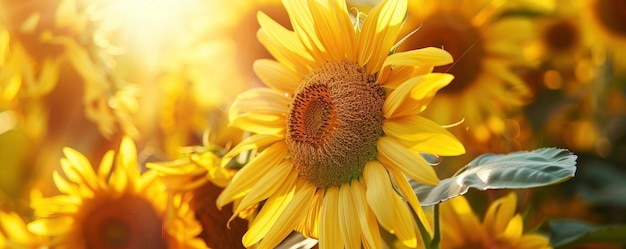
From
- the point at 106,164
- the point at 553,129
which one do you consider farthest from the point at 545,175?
the point at 553,129

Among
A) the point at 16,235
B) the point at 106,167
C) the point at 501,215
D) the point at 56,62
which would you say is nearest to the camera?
the point at 501,215

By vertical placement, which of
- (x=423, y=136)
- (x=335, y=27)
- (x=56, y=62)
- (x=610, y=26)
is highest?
(x=56, y=62)

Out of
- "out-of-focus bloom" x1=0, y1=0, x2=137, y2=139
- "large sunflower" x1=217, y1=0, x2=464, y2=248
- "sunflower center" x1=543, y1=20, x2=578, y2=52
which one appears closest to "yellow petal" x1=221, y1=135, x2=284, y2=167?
"large sunflower" x1=217, y1=0, x2=464, y2=248

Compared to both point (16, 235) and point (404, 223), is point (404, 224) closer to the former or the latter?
point (404, 223)

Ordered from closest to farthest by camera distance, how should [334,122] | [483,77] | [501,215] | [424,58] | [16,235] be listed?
[424,58] → [334,122] → [501,215] → [16,235] → [483,77]

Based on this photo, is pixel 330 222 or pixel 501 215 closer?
pixel 330 222

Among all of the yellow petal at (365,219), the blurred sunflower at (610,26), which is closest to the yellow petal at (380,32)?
the yellow petal at (365,219)

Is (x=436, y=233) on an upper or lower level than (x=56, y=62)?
lower

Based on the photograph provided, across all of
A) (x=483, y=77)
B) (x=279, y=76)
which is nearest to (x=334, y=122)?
(x=279, y=76)
